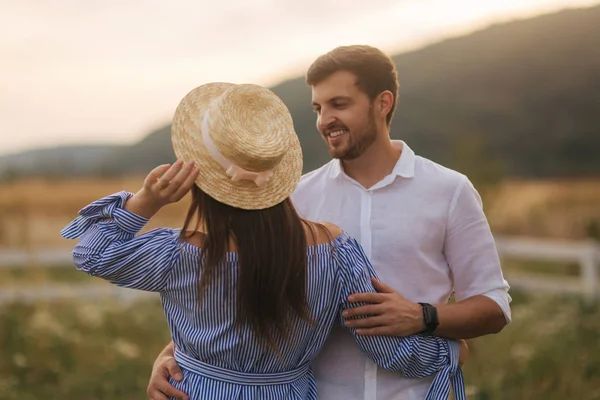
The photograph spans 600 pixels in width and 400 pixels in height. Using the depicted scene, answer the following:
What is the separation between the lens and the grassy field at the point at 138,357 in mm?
5848

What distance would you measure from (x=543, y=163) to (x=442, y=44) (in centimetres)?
3111

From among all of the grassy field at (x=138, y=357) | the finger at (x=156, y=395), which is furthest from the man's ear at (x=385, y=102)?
the grassy field at (x=138, y=357)

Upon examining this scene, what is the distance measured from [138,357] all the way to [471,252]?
4731 mm

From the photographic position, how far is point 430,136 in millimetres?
64750

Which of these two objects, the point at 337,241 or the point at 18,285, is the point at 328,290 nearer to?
the point at 337,241

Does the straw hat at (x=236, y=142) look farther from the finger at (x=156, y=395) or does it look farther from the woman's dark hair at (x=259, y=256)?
the finger at (x=156, y=395)

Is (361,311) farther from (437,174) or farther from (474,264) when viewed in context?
(437,174)

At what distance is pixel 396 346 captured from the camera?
2562 mm

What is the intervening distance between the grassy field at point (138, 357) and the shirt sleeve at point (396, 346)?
235 cm

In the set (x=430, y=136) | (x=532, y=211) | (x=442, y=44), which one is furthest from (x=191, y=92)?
(x=442, y=44)

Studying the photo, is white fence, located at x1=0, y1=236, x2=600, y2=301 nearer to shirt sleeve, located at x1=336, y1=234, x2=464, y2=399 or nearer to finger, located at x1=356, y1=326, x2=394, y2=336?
shirt sleeve, located at x1=336, y1=234, x2=464, y2=399

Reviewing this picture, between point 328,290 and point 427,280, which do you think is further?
point 427,280

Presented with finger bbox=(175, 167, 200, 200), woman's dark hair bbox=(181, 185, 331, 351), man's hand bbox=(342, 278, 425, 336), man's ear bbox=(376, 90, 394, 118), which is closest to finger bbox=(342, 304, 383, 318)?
man's hand bbox=(342, 278, 425, 336)

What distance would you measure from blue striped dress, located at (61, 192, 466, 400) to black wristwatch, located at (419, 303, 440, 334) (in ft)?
0.43
